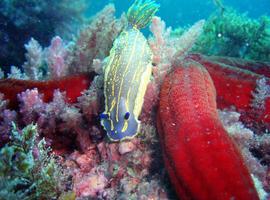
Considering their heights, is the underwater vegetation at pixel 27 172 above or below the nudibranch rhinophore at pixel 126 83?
below

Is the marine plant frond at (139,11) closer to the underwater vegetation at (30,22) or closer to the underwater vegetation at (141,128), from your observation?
the underwater vegetation at (141,128)

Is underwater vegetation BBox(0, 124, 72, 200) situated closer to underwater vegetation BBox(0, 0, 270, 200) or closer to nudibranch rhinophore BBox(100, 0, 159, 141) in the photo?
underwater vegetation BBox(0, 0, 270, 200)

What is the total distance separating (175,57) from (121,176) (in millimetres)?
1730

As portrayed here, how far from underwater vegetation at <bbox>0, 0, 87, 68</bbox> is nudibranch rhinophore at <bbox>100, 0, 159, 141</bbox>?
225 inches

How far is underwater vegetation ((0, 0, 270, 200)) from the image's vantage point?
7.82 feet

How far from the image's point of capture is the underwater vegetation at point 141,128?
2.38 meters

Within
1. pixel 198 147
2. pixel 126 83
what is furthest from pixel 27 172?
pixel 198 147

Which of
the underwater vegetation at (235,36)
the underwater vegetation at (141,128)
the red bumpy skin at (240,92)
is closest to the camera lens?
the underwater vegetation at (141,128)

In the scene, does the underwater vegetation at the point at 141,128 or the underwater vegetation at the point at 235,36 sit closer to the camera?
the underwater vegetation at the point at 141,128

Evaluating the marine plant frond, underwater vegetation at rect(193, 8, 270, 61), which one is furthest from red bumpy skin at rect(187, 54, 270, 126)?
underwater vegetation at rect(193, 8, 270, 61)

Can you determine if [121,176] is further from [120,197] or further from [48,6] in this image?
[48,6]

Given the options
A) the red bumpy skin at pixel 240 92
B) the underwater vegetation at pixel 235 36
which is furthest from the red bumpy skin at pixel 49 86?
the underwater vegetation at pixel 235 36

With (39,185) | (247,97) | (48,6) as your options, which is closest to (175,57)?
(247,97)

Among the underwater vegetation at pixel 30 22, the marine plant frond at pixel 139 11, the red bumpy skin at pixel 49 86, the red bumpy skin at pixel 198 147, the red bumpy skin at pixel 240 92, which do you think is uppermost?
the underwater vegetation at pixel 30 22
